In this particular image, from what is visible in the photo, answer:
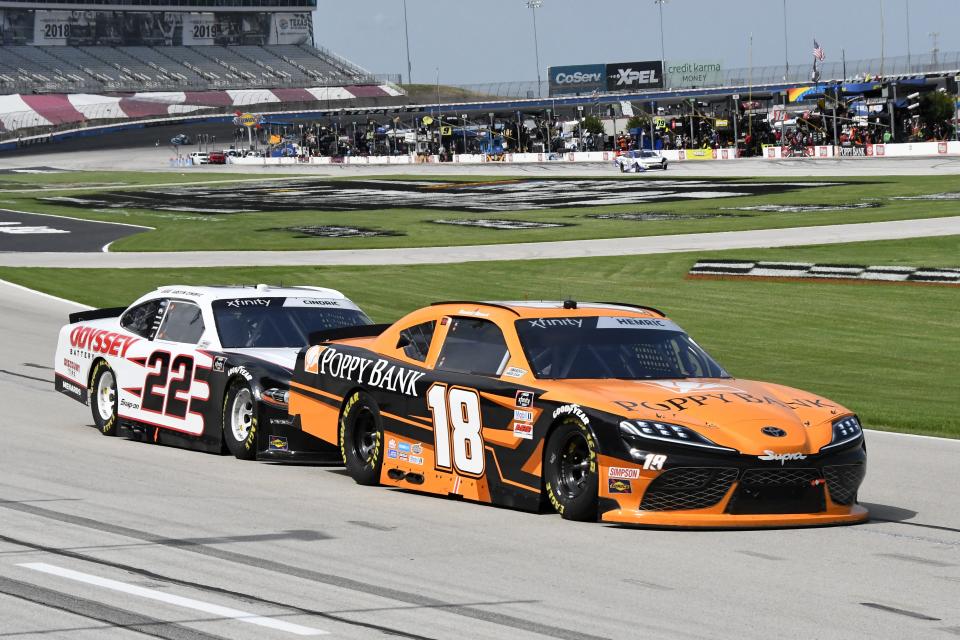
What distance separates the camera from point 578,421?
8734mm

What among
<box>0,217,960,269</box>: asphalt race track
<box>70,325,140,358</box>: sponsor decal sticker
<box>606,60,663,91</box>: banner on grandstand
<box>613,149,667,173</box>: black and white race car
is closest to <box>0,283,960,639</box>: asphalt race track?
<box>70,325,140,358</box>: sponsor decal sticker

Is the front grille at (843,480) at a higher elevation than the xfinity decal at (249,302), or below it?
below

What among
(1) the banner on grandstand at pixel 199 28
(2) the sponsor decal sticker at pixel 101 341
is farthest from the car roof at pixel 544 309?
(1) the banner on grandstand at pixel 199 28

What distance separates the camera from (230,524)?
8484mm

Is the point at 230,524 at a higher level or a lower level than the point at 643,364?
lower

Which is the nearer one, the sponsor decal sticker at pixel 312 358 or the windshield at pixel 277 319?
the sponsor decal sticker at pixel 312 358

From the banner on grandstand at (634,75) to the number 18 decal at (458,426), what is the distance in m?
154

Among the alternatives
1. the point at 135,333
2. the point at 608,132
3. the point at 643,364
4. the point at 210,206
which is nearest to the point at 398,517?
the point at 643,364

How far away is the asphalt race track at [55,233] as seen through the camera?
4000cm

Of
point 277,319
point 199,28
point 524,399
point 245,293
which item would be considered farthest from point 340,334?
point 199,28

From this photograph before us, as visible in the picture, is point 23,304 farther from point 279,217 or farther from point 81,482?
point 279,217

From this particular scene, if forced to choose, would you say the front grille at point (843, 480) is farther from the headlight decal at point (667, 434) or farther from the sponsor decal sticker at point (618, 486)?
the sponsor decal sticker at point (618, 486)

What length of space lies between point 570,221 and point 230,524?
36.2 m

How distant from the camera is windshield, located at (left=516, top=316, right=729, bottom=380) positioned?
9508mm
